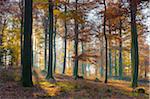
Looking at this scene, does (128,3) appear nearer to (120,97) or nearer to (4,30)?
(120,97)

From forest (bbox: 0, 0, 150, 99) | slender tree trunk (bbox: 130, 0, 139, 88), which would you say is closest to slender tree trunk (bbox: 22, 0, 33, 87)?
forest (bbox: 0, 0, 150, 99)

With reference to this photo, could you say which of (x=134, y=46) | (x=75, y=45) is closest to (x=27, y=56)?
(x=134, y=46)

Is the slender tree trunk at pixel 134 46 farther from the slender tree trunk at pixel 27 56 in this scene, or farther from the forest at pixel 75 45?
the slender tree trunk at pixel 27 56

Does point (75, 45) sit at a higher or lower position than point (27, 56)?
higher

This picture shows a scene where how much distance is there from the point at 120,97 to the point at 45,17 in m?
24.7

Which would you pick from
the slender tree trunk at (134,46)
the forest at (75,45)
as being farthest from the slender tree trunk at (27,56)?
the slender tree trunk at (134,46)

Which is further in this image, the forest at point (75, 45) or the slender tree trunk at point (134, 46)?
the slender tree trunk at point (134, 46)

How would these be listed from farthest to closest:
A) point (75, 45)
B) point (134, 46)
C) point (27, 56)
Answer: point (75, 45), point (134, 46), point (27, 56)

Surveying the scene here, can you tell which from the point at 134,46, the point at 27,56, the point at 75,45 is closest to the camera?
the point at 27,56

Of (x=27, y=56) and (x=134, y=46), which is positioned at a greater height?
(x=134, y=46)

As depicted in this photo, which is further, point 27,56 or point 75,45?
point 75,45

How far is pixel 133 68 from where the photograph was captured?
22.2 meters

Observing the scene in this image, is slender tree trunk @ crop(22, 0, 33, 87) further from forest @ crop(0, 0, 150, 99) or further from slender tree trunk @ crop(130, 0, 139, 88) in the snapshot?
slender tree trunk @ crop(130, 0, 139, 88)

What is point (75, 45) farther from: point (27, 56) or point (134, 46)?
point (27, 56)
